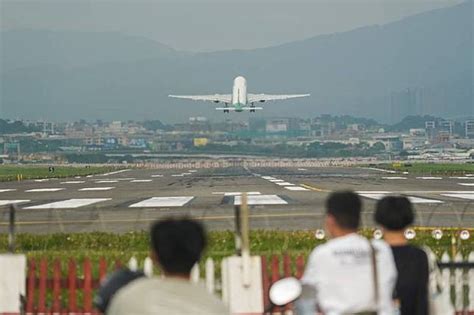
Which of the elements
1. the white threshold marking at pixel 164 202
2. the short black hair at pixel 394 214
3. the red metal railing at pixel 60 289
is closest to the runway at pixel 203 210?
the white threshold marking at pixel 164 202

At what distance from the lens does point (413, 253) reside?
358 inches

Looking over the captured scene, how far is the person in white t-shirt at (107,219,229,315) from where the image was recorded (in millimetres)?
6379

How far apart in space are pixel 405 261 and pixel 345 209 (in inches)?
40.7

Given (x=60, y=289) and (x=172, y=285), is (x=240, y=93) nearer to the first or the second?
(x=60, y=289)

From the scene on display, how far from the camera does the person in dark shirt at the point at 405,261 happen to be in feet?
29.5

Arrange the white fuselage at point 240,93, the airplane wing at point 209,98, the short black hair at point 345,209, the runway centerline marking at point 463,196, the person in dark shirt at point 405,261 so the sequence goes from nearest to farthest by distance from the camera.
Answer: the short black hair at point 345,209 → the person in dark shirt at point 405,261 → the runway centerline marking at point 463,196 → the airplane wing at point 209,98 → the white fuselage at point 240,93

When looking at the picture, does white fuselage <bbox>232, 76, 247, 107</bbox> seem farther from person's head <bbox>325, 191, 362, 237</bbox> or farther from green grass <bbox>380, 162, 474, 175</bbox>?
person's head <bbox>325, 191, 362, 237</bbox>

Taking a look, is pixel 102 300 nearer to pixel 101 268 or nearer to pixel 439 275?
pixel 101 268

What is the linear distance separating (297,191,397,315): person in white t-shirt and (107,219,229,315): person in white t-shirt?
164 cm

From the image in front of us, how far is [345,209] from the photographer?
8398mm

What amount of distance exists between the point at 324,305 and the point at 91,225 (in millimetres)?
21823

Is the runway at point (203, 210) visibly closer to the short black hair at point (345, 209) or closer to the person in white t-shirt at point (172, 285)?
the short black hair at point (345, 209)

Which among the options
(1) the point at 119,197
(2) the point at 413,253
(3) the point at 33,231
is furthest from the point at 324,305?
(1) the point at 119,197

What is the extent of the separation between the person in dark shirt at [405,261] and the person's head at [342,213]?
0.73m
